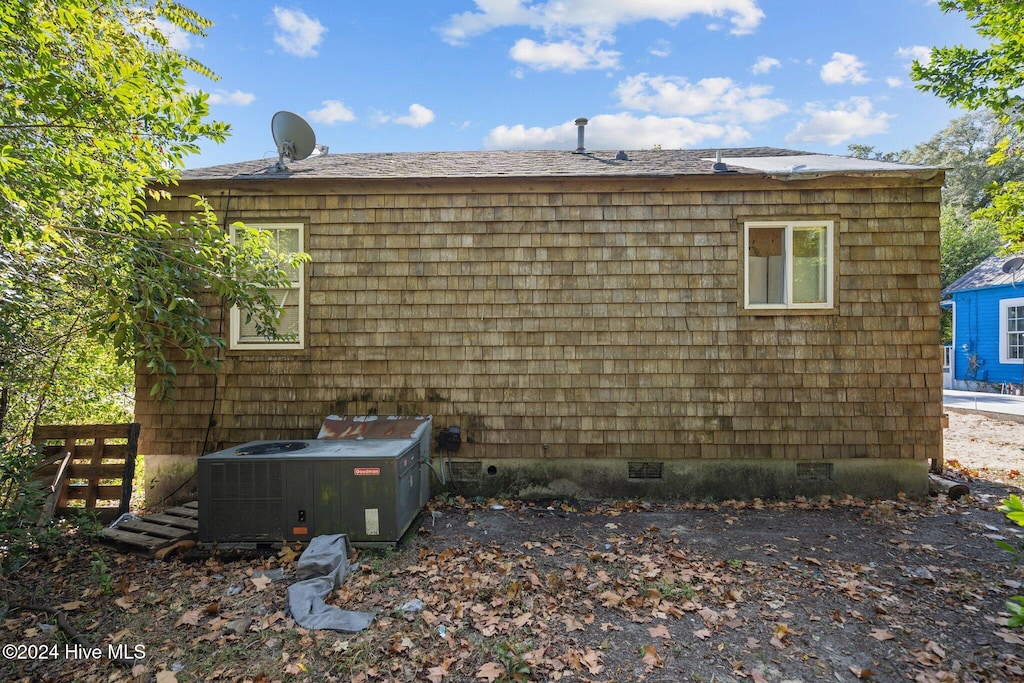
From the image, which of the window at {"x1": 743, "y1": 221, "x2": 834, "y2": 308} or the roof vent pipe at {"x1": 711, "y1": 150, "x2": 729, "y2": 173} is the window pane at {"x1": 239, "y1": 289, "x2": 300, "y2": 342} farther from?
the window at {"x1": 743, "y1": 221, "x2": 834, "y2": 308}

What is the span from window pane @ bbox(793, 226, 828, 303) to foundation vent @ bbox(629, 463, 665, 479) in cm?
262

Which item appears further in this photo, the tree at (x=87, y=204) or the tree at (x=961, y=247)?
the tree at (x=961, y=247)

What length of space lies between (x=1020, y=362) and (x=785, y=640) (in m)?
16.9

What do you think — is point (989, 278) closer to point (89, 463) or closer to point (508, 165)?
point (508, 165)

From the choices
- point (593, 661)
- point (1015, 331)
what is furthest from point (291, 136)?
point (1015, 331)

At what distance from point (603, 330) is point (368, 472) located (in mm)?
3142

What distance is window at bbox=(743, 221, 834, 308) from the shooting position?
5672mm

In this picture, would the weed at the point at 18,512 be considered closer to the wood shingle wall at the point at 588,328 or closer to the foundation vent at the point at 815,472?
the wood shingle wall at the point at 588,328

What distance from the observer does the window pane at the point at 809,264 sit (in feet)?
18.7

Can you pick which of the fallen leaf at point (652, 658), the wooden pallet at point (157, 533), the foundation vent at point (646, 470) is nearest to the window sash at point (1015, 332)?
the foundation vent at point (646, 470)

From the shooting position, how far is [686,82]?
9.91 metres

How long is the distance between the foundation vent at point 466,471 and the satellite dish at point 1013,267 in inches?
689

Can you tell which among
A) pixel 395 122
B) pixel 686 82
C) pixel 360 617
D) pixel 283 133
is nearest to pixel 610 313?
pixel 360 617

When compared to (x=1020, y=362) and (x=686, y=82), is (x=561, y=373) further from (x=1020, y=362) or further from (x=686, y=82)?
(x=1020, y=362)
